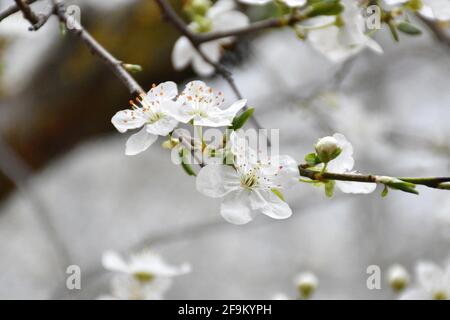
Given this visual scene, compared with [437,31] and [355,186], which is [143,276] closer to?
[355,186]

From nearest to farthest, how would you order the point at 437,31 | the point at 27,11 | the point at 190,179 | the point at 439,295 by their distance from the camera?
the point at 27,11
the point at 439,295
the point at 437,31
the point at 190,179

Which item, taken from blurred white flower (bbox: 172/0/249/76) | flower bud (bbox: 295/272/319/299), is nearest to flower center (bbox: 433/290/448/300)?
flower bud (bbox: 295/272/319/299)

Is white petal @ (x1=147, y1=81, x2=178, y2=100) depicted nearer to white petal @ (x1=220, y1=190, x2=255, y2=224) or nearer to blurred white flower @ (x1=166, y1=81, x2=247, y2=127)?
blurred white flower @ (x1=166, y1=81, x2=247, y2=127)

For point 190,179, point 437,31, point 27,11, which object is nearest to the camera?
point 27,11

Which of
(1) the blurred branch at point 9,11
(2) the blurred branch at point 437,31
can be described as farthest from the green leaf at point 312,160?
(2) the blurred branch at point 437,31

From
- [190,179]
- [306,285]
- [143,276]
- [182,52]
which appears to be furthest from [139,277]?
[190,179]

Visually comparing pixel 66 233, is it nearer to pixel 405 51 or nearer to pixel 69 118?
pixel 69 118
